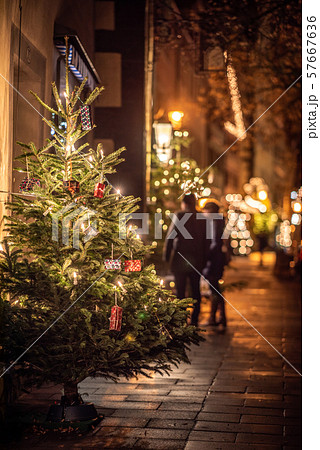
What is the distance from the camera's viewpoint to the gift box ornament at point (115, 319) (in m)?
5.86

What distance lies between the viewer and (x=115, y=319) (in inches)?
231

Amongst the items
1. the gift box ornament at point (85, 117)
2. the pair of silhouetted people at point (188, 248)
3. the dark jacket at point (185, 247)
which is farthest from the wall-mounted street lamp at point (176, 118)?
the gift box ornament at point (85, 117)

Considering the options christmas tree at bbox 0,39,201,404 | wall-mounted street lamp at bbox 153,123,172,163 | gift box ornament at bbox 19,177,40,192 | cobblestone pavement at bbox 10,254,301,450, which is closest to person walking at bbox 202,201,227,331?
cobblestone pavement at bbox 10,254,301,450

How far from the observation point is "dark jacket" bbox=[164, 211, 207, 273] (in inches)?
470

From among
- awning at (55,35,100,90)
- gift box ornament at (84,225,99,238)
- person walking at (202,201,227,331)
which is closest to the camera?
gift box ornament at (84,225,99,238)

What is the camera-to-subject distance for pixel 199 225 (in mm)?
12070

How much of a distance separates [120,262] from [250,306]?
421 inches

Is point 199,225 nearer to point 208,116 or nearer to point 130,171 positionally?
point 130,171

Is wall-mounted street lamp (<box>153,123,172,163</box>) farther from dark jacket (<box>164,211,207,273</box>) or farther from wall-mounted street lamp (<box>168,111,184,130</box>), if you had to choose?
dark jacket (<box>164,211,207,273</box>)

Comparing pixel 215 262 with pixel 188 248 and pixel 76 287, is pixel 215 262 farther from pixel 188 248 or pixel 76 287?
pixel 76 287

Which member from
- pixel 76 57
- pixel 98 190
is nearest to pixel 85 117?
pixel 98 190

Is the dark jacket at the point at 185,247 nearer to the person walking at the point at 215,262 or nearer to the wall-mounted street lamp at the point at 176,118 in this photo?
the person walking at the point at 215,262

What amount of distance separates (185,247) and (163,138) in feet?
13.0

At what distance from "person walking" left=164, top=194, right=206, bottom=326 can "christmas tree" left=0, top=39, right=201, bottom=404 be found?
559 cm
